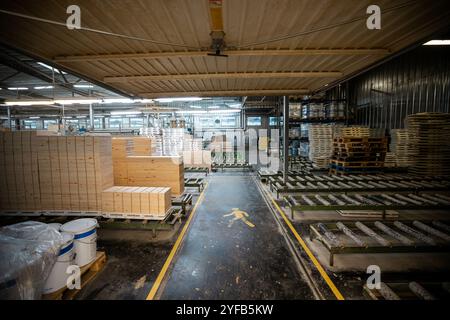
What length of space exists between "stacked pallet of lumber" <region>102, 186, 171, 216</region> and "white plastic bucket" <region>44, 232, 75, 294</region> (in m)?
1.94

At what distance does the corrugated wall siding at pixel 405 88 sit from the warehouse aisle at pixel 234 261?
11.2 m

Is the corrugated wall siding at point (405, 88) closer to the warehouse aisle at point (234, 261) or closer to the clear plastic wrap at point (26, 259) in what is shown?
the warehouse aisle at point (234, 261)

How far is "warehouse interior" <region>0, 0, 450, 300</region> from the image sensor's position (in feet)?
9.95

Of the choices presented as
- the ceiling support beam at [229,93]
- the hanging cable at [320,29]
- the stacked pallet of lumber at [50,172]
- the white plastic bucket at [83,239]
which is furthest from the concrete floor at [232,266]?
the ceiling support beam at [229,93]

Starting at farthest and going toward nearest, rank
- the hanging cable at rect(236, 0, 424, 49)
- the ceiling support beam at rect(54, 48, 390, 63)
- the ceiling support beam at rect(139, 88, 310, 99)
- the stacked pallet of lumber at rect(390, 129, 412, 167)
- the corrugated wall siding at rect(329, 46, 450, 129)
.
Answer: the stacked pallet of lumber at rect(390, 129, 412, 167) → the corrugated wall siding at rect(329, 46, 450, 129) → the ceiling support beam at rect(139, 88, 310, 99) → the ceiling support beam at rect(54, 48, 390, 63) → the hanging cable at rect(236, 0, 424, 49)

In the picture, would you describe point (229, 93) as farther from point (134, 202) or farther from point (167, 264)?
point (167, 264)

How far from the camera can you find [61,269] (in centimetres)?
313

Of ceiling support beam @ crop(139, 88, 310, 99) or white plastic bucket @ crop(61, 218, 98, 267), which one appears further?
ceiling support beam @ crop(139, 88, 310, 99)

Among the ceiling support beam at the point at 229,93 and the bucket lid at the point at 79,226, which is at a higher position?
the ceiling support beam at the point at 229,93

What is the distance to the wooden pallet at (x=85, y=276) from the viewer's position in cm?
305

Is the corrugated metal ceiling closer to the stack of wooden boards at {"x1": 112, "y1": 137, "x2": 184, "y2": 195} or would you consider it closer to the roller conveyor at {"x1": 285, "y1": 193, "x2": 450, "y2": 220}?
the stack of wooden boards at {"x1": 112, "y1": 137, "x2": 184, "y2": 195}

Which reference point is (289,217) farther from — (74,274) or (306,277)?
(74,274)

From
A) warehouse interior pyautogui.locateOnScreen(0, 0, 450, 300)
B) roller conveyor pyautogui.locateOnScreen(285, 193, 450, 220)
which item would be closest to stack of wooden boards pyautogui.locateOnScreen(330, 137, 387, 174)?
warehouse interior pyautogui.locateOnScreen(0, 0, 450, 300)
